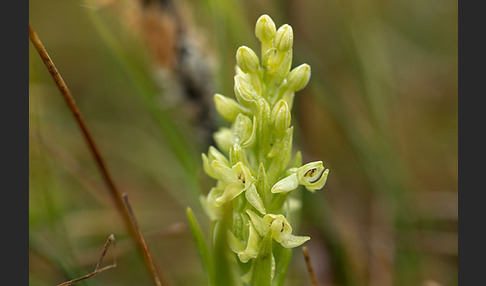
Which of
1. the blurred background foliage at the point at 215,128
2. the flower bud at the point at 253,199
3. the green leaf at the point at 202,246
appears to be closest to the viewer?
the flower bud at the point at 253,199

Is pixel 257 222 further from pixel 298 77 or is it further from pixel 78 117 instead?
pixel 78 117

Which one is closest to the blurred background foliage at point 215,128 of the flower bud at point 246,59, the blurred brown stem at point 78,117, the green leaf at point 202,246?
the blurred brown stem at point 78,117

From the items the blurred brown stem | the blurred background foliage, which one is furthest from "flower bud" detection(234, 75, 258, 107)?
the blurred background foliage

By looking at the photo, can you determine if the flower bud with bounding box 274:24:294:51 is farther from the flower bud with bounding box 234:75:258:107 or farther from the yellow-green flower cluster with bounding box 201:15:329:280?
the flower bud with bounding box 234:75:258:107

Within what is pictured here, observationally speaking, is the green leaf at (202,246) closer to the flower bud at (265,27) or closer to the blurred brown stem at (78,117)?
the blurred brown stem at (78,117)

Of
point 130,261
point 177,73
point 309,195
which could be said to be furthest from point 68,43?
point 309,195

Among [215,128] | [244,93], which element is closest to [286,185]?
[244,93]
